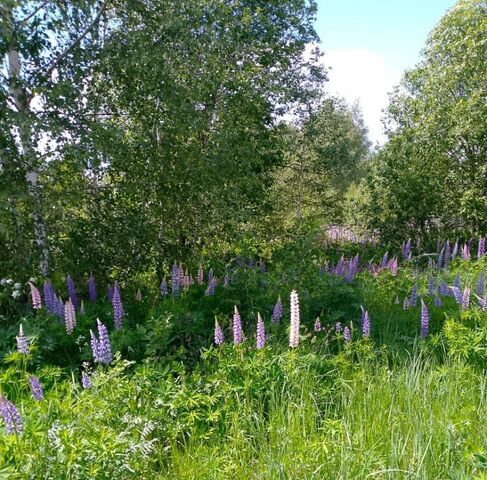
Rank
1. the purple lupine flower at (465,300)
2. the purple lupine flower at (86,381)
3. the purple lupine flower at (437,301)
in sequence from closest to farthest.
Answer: the purple lupine flower at (86,381) → the purple lupine flower at (465,300) → the purple lupine flower at (437,301)

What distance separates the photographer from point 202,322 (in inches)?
162

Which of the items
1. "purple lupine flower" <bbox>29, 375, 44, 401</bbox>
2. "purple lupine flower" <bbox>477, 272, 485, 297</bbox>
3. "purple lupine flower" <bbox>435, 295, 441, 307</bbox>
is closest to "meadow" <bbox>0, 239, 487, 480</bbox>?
"purple lupine flower" <bbox>29, 375, 44, 401</bbox>

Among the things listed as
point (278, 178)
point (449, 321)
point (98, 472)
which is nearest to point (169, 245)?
Answer: point (449, 321)

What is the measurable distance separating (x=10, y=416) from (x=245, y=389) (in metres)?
1.37

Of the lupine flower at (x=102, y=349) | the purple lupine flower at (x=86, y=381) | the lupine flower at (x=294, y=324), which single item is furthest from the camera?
the lupine flower at (x=294, y=324)

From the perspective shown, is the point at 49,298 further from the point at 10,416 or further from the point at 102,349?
the point at 10,416

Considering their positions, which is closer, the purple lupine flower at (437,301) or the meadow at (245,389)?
the meadow at (245,389)

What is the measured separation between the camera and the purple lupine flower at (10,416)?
222 centimetres

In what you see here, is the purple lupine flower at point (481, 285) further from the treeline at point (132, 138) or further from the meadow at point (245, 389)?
the treeline at point (132, 138)

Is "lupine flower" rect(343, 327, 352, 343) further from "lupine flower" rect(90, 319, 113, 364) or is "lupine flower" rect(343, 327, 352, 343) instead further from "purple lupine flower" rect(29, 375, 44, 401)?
"purple lupine flower" rect(29, 375, 44, 401)

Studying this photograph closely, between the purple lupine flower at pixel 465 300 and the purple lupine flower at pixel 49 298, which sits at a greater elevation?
the purple lupine flower at pixel 49 298

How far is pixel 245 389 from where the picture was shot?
3062 mm

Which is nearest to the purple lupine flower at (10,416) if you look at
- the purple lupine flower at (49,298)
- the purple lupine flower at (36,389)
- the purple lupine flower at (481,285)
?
the purple lupine flower at (36,389)

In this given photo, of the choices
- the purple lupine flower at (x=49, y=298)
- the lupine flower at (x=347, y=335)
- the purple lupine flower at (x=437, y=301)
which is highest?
the purple lupine flower at (x=49, y=298)
